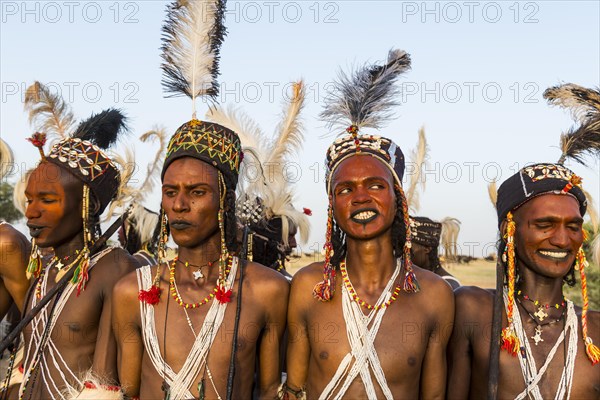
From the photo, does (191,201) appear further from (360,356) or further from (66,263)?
(360,356)

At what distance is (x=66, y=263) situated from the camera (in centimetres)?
422

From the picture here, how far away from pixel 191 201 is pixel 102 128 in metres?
1.89

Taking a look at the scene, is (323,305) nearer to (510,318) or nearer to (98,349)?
(510,318)

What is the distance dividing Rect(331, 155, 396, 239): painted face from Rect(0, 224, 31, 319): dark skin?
239 cm

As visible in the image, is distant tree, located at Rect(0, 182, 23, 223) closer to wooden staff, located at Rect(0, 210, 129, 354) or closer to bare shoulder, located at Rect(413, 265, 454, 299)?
wooden staff, located at Rect(0, 210, 129, 354)

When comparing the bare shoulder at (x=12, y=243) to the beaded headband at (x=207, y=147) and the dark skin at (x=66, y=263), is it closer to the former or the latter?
the dark skin at (x=66, y=263)

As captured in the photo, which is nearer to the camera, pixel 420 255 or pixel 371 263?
pixel 371 263

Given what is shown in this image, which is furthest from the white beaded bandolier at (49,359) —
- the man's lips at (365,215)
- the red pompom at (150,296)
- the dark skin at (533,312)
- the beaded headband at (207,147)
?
the dark skin at (533,312)

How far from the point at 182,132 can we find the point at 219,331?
1.28 metres

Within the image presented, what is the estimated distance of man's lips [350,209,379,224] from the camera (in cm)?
353

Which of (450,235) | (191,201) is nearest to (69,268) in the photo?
(191,201)

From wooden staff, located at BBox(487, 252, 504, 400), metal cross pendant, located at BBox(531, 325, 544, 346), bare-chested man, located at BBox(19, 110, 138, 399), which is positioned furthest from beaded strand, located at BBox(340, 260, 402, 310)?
bare-chested man, located at BBox(19, 110, 138, 399)

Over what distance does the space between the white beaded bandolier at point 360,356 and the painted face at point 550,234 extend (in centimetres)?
86

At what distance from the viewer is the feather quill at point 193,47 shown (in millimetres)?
4195
